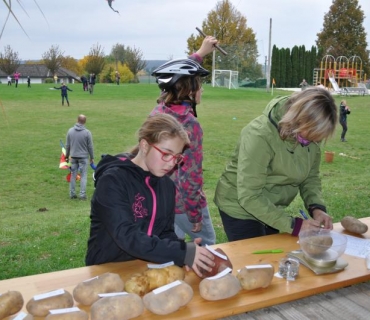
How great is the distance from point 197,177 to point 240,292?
3.90 ft

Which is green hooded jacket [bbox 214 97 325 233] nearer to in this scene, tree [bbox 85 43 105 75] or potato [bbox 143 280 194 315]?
potato [bbox 143 280 194 315]

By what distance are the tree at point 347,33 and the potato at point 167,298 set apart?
1999 inches

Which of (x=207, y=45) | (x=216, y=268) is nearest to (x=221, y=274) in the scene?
(x=216, y=268)

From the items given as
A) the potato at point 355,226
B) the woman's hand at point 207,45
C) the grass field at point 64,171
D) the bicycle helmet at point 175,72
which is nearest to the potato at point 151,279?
the grass field at point 64,171

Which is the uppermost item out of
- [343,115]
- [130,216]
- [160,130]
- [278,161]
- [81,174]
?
[160,130]

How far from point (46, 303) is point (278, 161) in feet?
4.71

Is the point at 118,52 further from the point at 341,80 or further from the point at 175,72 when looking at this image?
the point at 175,72

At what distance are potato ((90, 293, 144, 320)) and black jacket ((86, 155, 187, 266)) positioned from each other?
35 cm

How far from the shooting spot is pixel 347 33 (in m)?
49.9

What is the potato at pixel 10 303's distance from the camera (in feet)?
5.12

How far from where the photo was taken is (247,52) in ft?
133

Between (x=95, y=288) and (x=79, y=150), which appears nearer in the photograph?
(x=95, y=288)

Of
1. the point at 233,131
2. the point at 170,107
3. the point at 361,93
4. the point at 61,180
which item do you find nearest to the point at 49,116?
the point at 233,131

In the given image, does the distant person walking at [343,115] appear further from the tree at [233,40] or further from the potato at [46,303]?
the tree at [233,40]
